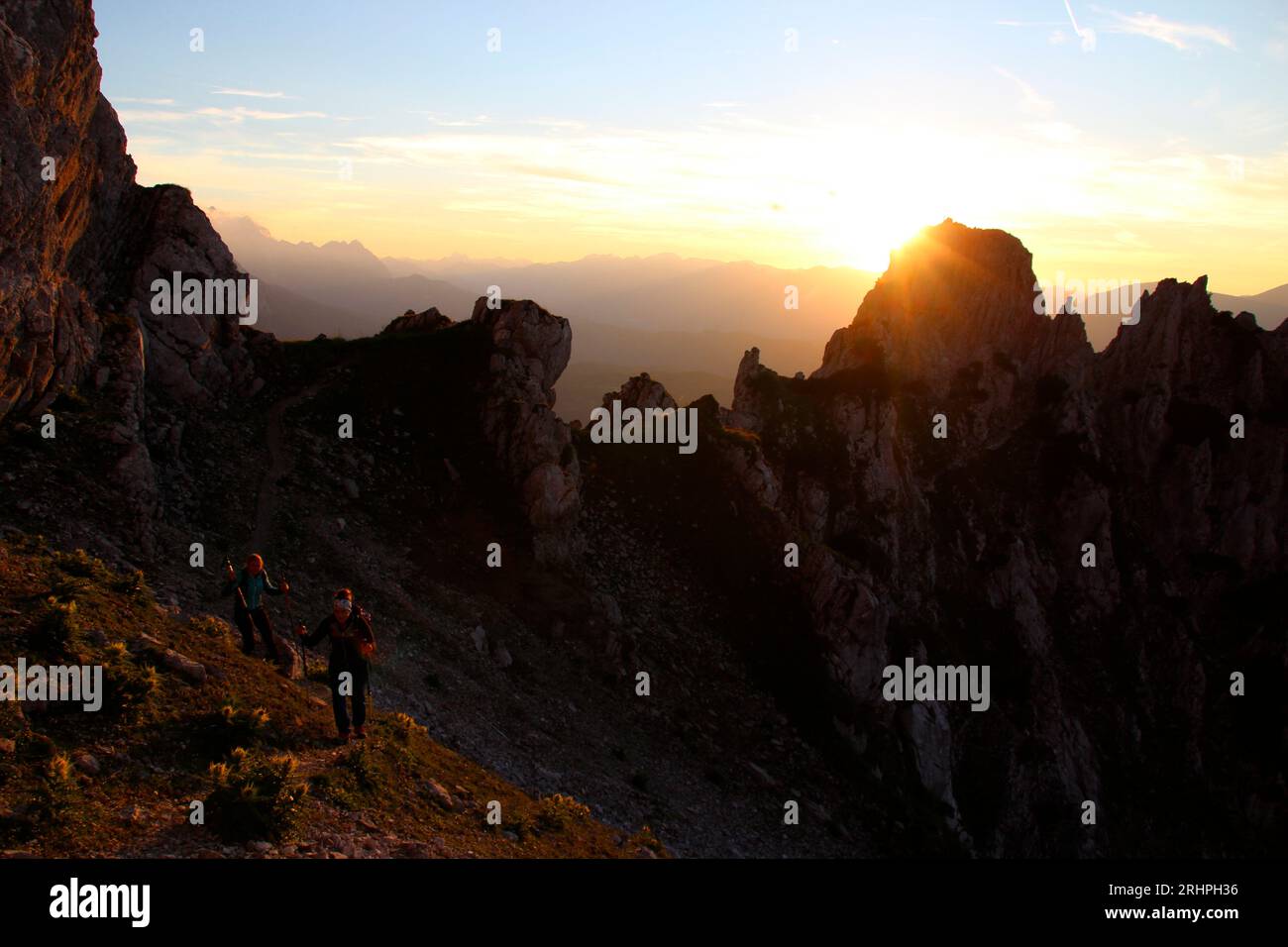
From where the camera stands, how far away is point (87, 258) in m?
34.4

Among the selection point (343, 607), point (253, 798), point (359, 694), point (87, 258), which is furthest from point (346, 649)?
point (87, 258)

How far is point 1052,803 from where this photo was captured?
55.1 metres

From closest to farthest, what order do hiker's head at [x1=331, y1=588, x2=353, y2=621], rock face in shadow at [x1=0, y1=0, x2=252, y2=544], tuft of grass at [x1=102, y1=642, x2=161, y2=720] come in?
tuft of grass at [x1=102, y1=642, x2=161, y2=720] < hiker's head at [x1=331, y1=588, x2=353, y2=621] < rock face in shadow at [x1=0, y1=0, x2=252, y2=544]

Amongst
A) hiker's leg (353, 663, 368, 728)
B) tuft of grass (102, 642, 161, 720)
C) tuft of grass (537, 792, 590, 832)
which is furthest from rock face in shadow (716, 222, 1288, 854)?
tuft of grass (102, 642, 161, 720)

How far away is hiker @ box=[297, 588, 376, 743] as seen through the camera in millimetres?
17547

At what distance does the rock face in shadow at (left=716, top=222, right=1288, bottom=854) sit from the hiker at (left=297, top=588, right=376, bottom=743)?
102ft

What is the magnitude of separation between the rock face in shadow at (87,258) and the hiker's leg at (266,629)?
903 cm

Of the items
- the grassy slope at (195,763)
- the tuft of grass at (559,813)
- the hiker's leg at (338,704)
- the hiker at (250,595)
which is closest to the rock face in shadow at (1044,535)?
the tuft of grass at (559,813)

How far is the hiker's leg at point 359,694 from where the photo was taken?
17812 millimetres

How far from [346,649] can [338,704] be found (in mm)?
1325

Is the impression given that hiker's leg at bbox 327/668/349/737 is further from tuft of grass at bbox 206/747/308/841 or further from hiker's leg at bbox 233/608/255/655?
hiker's leg at bbox 233/608/255/655

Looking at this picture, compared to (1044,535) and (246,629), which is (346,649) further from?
(1044,535)
